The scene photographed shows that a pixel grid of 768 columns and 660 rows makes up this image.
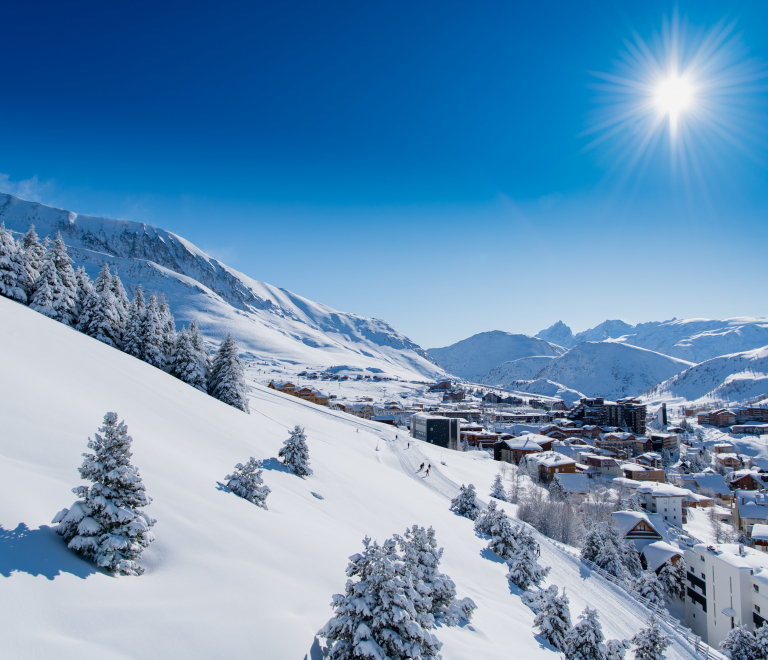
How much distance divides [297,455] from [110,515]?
13.8 metres

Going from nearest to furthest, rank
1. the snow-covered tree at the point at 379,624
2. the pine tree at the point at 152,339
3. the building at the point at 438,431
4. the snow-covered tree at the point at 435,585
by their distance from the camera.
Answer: the snow-covered tree at the point at 379,624
the snow-covered tree at the point at 435,585
the pine tree at the point at 152,339
the building at the point at 438,431

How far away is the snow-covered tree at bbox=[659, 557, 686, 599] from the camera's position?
32.7m

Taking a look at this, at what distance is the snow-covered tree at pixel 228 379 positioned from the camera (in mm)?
31938

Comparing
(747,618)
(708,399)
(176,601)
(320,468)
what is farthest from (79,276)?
(708,399)

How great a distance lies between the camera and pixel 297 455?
67.7ft

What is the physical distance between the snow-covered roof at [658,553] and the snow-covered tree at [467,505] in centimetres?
1821

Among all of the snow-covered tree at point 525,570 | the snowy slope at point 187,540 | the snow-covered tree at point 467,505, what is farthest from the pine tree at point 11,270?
the snow-covered tree at point 525,570

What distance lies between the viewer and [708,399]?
609ft

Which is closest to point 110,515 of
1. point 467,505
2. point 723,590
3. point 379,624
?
point 379,624

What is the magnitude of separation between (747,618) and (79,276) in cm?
5928

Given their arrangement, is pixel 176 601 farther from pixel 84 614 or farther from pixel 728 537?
pixel 728 537

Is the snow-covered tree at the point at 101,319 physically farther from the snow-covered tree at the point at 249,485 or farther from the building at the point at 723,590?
the building at the point at 723,590

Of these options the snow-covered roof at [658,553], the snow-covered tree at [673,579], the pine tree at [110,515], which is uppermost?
the pine tree at [110,515]

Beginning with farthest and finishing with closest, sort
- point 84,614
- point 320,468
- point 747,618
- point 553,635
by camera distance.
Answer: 1. point 747,618
2. point 320,468
3. point 553,635
4. point 84,614
